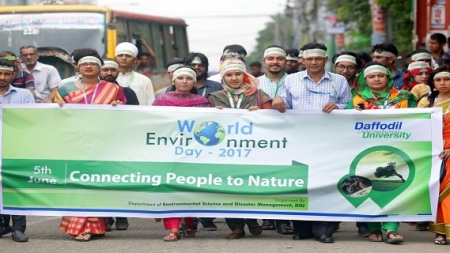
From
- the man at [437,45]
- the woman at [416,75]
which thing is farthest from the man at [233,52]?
the man at [437,45]

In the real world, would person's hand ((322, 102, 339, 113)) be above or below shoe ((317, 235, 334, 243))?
above

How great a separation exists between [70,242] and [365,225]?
271 centimetres

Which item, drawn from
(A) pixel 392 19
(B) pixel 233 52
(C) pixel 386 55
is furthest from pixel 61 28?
(A) pixel 392 19

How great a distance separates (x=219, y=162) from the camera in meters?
9.90

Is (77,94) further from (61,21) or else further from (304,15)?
(304,15)

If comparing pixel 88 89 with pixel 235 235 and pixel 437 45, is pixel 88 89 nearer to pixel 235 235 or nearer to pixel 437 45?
pixel 235 235

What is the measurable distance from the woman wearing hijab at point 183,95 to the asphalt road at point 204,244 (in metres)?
1.22

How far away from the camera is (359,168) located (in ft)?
32.4

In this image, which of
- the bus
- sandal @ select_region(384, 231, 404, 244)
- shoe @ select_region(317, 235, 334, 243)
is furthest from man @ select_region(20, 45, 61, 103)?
sandal @ select_region(384, 231, 404, 244)

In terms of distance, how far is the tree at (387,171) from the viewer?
9.86 meters

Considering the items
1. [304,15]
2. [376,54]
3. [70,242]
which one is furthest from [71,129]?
[304,15]

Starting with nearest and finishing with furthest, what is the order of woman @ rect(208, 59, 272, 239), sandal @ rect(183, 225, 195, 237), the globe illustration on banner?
the globe illustration on banner, woman @ rect(208, 59, 272, 239), sandal @ rect(183, 225, 195, 237)

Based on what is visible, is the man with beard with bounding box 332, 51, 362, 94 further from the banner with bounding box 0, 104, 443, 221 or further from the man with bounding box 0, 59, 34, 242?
the man with bounding box 0, 59, 34, 242

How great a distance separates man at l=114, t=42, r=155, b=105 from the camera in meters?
12.5
